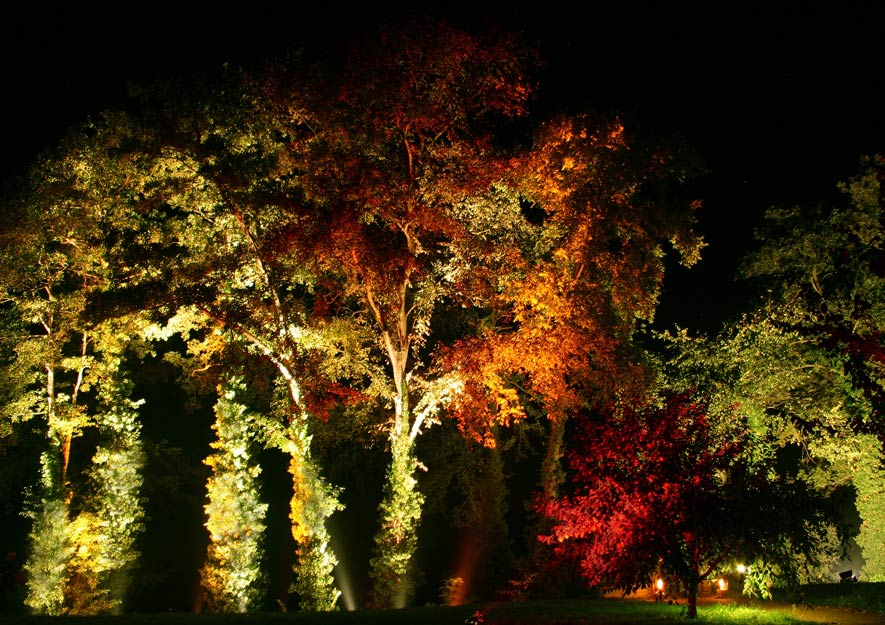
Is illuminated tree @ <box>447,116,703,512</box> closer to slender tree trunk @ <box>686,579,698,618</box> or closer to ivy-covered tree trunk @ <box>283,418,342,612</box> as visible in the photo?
ivy-covered tree trunk @ <box>283,418,342,612</box>

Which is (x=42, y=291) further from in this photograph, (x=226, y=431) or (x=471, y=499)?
(x=471, y=499)

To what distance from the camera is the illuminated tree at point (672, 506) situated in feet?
32.9

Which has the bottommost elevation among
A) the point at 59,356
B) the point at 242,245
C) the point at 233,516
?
the point at 233,516

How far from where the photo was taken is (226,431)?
1638cm

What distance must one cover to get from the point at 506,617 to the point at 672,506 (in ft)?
11.8

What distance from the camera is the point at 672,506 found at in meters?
10.0

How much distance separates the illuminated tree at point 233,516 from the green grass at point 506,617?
108 inches

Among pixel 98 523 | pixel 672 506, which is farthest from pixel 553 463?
pixel 98 523

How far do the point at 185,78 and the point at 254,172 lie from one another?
7.56ft

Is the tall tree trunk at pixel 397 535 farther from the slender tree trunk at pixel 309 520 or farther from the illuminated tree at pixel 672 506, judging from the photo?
the illuminated tree at pixel 672 506

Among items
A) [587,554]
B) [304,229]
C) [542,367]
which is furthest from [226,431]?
[587,554]

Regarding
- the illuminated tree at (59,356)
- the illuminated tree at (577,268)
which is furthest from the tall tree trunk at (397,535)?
the illuminated tree at (59,356)

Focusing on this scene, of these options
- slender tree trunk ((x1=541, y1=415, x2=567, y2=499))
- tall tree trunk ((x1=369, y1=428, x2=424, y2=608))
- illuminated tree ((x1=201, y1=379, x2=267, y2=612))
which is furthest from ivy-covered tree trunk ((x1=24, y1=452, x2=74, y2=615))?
slender tree trunk ((x1=541, y1=415, x2=567, y2=499))

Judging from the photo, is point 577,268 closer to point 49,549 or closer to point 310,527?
point 310,527
